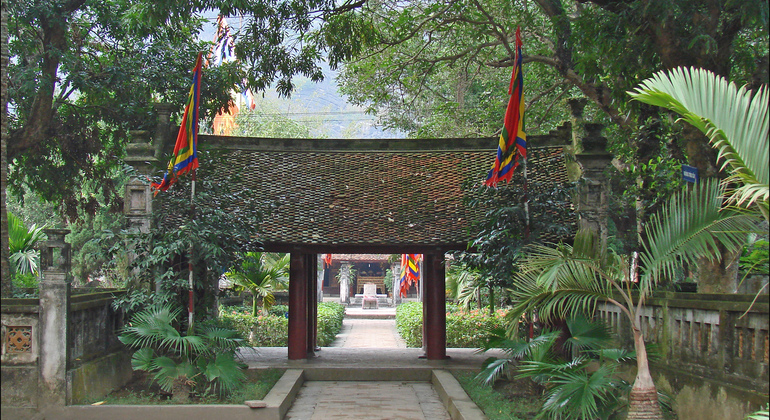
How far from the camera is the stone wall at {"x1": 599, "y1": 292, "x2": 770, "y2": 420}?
5336mm

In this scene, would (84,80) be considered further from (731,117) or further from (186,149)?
(731,117)

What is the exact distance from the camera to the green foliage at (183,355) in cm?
855

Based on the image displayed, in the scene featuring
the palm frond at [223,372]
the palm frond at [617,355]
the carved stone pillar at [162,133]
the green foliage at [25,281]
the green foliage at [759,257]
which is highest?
the carved stone pillar at [162,133]

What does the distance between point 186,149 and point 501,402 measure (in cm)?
543

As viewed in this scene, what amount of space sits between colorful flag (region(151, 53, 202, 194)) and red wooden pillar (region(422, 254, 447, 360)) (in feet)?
18.9

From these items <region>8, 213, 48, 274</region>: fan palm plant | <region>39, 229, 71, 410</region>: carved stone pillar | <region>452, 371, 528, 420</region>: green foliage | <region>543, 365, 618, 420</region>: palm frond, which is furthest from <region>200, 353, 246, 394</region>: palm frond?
<region>8, 213, 48, 274</region>: fan palm plant

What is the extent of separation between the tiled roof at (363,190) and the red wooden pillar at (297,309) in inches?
32.0

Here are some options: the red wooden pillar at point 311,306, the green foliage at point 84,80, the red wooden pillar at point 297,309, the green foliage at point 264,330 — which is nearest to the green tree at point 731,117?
the green foliage at point 84,80

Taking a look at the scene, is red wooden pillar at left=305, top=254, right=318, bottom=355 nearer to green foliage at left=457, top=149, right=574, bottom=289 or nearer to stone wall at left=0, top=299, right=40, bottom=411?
green foliage at left=457, top=149, right=574, bottom=289

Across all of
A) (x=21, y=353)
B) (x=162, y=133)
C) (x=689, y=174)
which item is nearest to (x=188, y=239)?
(x=21, y=353)

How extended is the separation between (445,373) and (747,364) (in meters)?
6.83

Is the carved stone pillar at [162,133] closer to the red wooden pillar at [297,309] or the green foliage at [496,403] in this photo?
the red wooden pillar at [297,309]

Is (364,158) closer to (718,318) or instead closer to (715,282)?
(715,282)

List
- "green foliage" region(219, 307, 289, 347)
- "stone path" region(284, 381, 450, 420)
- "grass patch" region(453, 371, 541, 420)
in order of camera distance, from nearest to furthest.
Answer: "grass patch" region(453, 371, 541, 420) → "stone path" region(284, 381, 450, 420) → "green foliage" region(219, 307, 289, 347)
